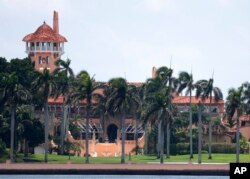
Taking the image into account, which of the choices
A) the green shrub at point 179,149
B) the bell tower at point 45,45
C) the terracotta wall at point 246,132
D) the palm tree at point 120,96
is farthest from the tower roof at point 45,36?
the palm tree at point 120,96

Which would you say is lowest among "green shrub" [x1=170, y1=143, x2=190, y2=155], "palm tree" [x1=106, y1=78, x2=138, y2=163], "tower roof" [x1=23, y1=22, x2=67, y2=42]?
"green shrub" [x1=170, y1=143, x2=190, y2=155]

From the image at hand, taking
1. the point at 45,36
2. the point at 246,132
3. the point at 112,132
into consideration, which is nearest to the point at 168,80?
the point at 246,132

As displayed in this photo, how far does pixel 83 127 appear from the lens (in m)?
163

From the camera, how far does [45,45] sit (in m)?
191

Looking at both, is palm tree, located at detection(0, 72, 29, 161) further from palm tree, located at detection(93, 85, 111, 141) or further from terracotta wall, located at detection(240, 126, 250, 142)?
terracotta wall, located at detection(240, 126, 250, 142)

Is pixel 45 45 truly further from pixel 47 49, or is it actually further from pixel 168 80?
pixel 168 80

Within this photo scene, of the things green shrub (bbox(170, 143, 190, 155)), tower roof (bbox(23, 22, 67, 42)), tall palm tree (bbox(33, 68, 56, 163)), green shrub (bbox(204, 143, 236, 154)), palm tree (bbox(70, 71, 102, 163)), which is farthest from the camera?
tower roof (bbox(23, 22, 67, 42))

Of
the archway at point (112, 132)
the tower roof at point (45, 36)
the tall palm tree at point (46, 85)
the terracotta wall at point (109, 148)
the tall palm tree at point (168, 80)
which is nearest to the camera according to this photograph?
the tall palm tree at point (46, 85)

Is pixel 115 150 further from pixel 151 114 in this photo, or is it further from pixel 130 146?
pixel 151 114

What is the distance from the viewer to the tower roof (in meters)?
189

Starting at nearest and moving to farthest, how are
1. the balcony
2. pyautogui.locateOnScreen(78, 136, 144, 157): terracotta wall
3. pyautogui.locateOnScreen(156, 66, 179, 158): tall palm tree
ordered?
pyautogui.locateOnScreen(156, 66, 179, 158): tall palm tree, pyautogui.locateOnScreen(78, 136, 144, 157): terracotta wall, the balcony

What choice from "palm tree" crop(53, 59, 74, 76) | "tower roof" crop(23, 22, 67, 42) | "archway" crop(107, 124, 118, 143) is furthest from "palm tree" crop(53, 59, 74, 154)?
"tower roof" crop(23, 22, 67, 42)

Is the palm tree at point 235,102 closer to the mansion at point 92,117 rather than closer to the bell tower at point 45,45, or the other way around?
the mansion at point 92,117

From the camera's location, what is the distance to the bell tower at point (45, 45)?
189 metres
